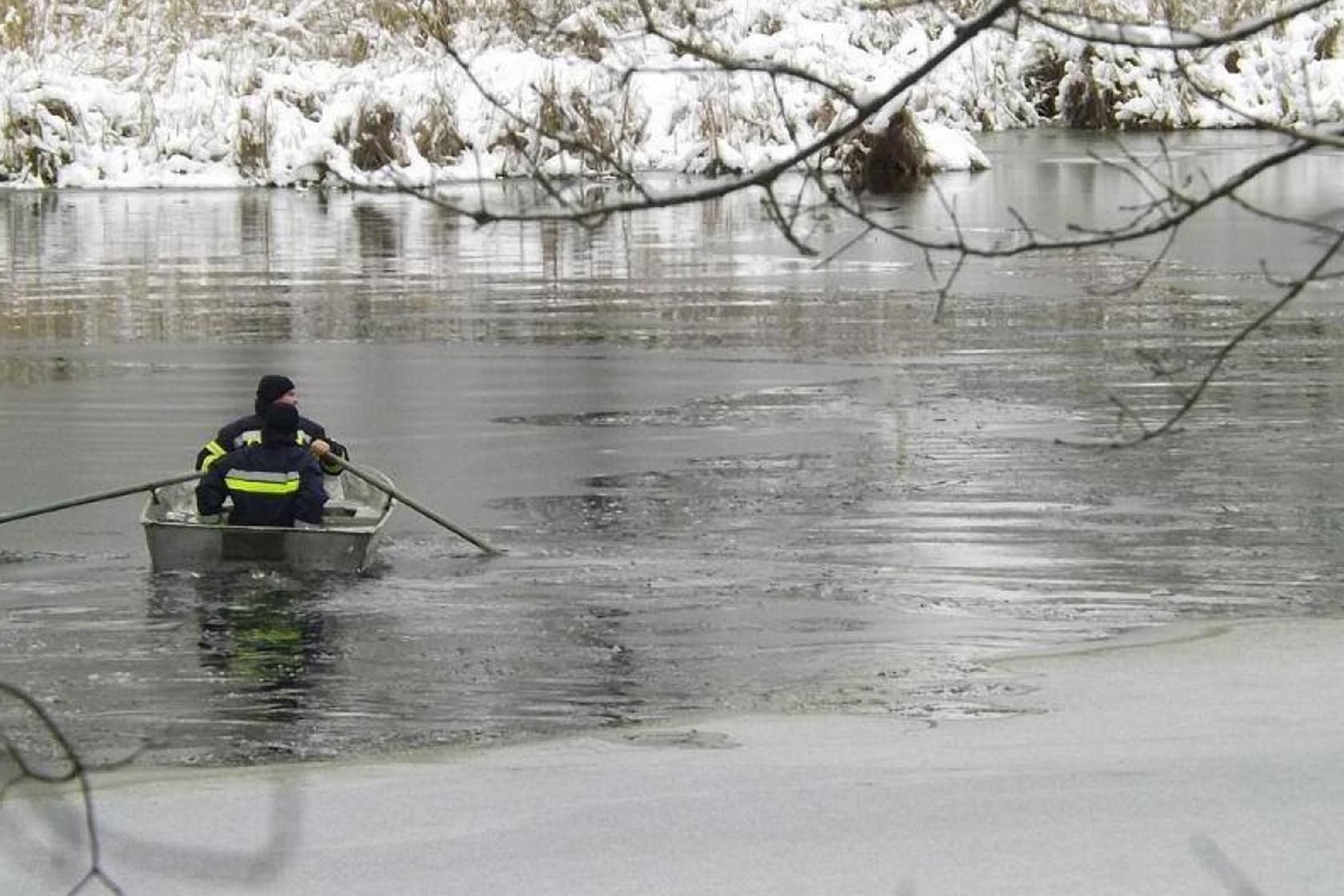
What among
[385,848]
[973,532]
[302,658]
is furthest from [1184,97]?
[385,848]

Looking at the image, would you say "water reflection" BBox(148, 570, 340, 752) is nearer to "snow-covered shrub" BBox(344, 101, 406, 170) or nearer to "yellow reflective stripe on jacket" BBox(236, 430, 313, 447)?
"yellow reflective stripe on jacket" BBox(236, 430, 313, 447)

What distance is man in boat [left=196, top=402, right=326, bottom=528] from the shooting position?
13.5 metres

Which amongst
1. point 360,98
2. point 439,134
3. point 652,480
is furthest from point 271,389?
point 360,98

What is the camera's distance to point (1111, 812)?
26.2ft

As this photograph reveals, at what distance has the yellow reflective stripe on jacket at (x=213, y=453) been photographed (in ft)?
45.0

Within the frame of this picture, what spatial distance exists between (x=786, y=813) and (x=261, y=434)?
619 cm

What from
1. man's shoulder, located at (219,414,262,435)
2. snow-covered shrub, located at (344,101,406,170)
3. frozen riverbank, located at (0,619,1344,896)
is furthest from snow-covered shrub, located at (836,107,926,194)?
frozen riverbank, located at (0,619,1344,896)

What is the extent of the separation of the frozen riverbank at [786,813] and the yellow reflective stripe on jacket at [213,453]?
4.47 meters

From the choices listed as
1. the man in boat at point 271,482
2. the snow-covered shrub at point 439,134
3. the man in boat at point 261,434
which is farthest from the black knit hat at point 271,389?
the snow-covered shrub at point 439,134

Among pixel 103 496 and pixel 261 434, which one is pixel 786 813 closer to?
pixel 261 434

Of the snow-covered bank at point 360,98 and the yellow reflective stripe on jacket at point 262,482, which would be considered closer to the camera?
the yellow reflective stripe on jacket at point 262,482

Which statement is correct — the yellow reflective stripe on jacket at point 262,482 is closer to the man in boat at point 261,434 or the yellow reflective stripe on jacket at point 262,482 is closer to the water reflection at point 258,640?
the man in boat at point 261,434

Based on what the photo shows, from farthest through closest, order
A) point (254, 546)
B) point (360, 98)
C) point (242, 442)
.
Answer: point (360, 98)
point (242, 442)
point (254, 546)

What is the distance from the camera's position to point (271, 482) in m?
13.6
